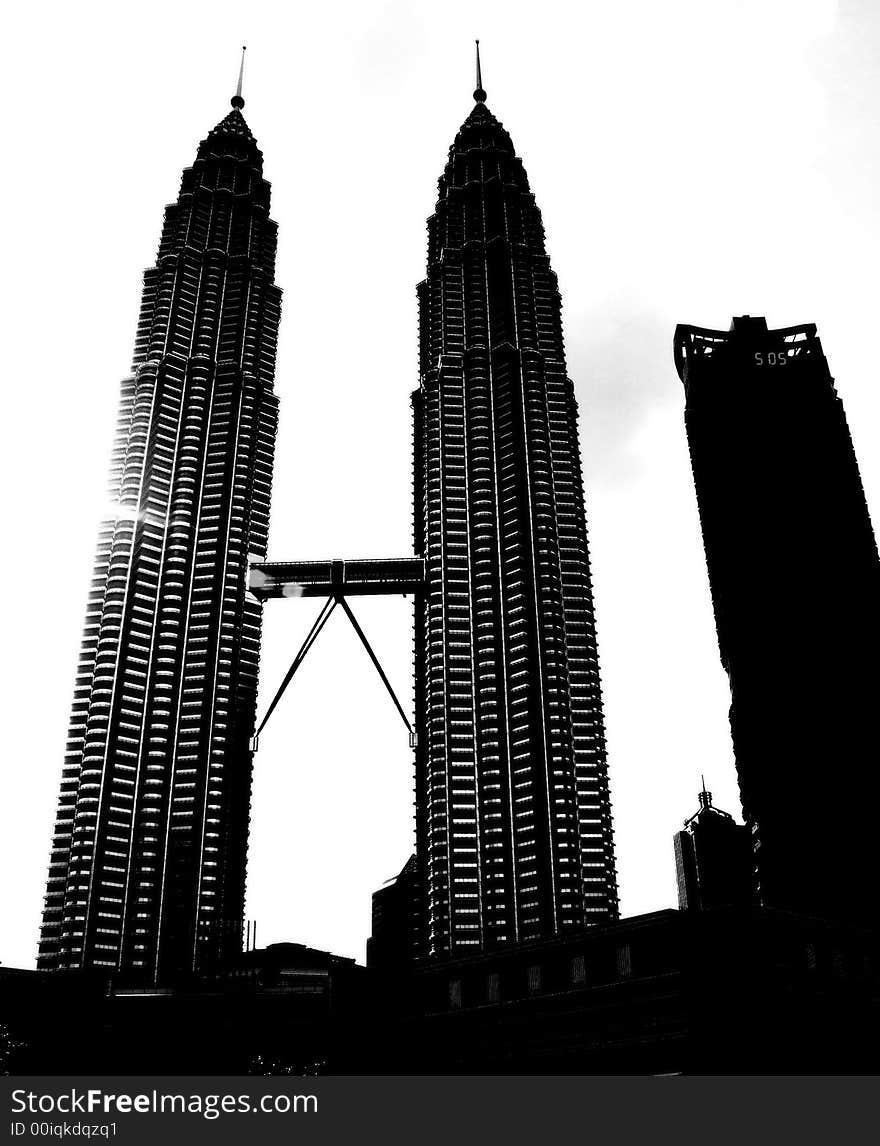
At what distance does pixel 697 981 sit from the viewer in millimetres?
83750

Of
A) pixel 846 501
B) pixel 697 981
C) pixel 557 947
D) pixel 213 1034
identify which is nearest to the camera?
pixel 697 981

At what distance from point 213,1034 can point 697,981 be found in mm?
57256

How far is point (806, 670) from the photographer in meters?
181

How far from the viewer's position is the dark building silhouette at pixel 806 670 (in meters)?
170

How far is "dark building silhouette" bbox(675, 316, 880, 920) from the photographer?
170 meters

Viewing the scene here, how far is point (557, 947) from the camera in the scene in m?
94.1

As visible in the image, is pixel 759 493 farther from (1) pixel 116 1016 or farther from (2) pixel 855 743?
(1) pixel 116 1016
